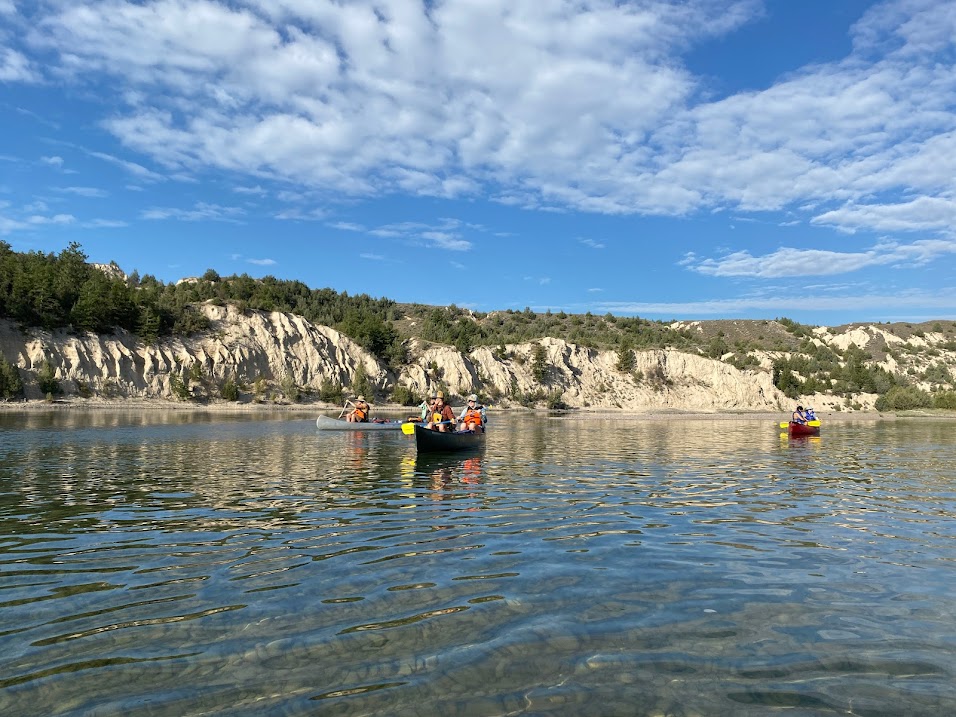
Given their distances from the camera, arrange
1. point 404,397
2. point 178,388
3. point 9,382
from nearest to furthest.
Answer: point 9,382 < point 178,388 < point 404,397

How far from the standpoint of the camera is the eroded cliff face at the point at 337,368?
2343 inches

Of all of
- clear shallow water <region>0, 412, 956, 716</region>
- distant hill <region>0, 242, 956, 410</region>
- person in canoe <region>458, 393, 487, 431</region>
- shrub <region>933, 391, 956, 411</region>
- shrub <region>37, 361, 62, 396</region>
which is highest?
distant hill <region>0, 242, 956, 410</region>

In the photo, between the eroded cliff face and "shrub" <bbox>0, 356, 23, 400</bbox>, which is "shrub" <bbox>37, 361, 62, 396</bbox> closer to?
the eroded cliff face

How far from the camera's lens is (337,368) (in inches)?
2975

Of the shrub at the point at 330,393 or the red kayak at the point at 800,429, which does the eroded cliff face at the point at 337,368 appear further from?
the red kayak at the point at 800,429

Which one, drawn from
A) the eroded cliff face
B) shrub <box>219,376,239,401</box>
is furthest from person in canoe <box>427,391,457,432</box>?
the eroded cliff face

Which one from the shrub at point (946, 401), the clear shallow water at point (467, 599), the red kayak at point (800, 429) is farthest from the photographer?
the shrub at point (946, 401)

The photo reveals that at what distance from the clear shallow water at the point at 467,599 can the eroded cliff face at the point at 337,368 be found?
50.5 metres

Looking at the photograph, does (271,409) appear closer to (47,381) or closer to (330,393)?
(330,393)

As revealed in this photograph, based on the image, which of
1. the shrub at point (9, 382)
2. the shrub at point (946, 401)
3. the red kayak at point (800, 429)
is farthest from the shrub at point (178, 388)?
the shrub at point (946, 401)

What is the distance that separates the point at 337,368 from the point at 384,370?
594cm

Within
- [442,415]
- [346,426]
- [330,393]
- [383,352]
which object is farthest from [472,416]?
[383,352]

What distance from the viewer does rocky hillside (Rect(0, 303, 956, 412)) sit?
59844 mm

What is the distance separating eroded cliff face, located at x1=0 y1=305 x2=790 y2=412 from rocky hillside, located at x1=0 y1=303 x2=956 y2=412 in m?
0.14
